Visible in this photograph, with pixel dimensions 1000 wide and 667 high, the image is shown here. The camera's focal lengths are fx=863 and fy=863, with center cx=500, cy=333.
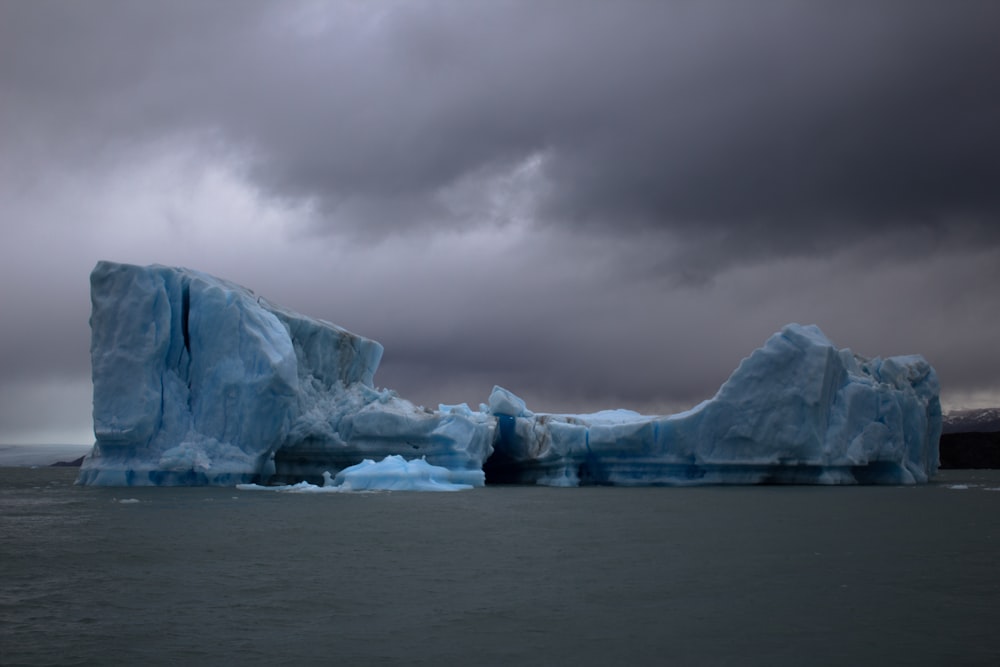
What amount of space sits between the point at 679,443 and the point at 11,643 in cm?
2085

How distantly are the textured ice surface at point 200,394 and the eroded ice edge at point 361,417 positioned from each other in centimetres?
4

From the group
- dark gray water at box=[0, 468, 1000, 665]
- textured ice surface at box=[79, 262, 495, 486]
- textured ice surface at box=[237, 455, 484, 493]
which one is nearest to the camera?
dark gray water at box=[0, 468, 1000, 665]

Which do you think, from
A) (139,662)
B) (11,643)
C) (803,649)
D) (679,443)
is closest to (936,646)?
(803,649)

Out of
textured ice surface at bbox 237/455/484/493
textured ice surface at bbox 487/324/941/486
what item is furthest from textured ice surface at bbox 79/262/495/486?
textured ice surface at bbox 487/324/941/486

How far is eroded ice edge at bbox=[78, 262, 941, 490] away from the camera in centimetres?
2184

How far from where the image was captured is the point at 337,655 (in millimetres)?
5812

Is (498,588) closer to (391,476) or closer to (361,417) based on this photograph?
(391,476)

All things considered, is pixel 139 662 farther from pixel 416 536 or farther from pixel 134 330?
pixel 134 330

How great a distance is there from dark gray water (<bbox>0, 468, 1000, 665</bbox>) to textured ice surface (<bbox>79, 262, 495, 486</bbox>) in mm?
6057

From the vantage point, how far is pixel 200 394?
2255 cm

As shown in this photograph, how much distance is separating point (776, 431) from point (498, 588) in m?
17.0

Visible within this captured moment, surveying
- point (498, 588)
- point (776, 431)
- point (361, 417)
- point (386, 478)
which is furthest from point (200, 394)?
point (498, 588)

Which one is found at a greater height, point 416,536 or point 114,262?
point 114,262

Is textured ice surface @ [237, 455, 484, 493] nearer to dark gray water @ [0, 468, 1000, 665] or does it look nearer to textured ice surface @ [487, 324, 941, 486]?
textured ice surface @ [487, 324, 941, 486]
